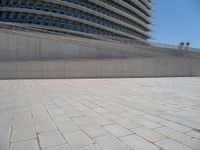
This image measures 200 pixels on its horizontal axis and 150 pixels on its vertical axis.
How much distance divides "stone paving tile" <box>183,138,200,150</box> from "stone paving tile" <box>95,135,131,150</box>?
113 centimetres

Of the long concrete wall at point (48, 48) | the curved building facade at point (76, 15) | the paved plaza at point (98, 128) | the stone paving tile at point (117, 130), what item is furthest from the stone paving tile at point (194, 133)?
the curved building facade at point (76, 15)

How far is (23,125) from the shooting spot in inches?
162

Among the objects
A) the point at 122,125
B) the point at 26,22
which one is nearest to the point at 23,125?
the point at 122,125

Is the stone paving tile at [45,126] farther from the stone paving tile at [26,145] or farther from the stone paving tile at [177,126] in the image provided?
the stone paving tile at [177,126]

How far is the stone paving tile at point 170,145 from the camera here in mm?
3057

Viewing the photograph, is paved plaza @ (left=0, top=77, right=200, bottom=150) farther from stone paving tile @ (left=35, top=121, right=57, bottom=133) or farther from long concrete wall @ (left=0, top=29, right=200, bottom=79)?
long concrete wall @ (left=0, top=29, right=200, bottom=79)

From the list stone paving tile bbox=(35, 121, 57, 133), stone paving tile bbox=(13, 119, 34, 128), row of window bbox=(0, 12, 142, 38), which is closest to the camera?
stone paving tile bbox=(35, 121, 57, 133)

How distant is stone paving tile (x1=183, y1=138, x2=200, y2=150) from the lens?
3.10 metres

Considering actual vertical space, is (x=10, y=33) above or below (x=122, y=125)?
above

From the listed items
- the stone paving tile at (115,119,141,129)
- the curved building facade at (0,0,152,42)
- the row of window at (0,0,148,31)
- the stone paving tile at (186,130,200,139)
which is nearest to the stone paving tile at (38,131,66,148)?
the stone paving tile at (115,119,141,129)

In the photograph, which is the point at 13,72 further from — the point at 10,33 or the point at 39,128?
the point at 39,128

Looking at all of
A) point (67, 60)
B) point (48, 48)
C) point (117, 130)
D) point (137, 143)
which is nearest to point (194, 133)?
point (137, 143)

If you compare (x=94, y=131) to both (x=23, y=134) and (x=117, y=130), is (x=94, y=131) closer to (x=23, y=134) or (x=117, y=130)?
(x=117, y=130)

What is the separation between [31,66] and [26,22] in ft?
83.4
